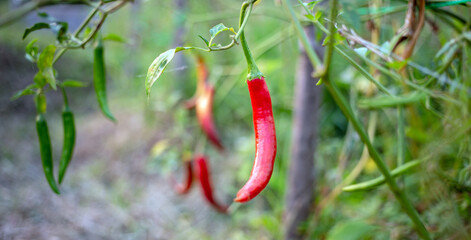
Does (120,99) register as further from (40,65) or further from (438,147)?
(438,147)

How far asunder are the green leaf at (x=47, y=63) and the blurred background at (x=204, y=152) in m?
0.12

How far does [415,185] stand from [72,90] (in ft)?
5.57

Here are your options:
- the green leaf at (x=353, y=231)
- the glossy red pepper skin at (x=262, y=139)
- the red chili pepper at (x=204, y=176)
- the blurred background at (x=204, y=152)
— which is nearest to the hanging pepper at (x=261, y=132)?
the glossy red pepper skin at (x=262, y=139)

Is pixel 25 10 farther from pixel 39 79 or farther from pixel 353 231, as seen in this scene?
pixel 353 231

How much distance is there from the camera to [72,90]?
74.1 inches

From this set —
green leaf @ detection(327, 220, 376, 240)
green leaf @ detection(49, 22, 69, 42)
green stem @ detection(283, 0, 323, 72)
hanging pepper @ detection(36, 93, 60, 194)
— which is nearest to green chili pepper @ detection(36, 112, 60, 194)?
hanging pepper @ detection(36, 93, 60, 194)

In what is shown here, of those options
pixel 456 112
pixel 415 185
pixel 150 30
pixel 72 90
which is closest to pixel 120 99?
pixel 72 90

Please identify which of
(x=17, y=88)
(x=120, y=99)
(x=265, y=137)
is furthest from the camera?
(x=120, y=99)

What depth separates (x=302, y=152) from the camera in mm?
794

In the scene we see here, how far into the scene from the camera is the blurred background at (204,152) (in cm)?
63

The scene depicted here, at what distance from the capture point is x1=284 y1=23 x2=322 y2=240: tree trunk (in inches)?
29.7

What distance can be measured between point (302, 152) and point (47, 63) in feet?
1.84

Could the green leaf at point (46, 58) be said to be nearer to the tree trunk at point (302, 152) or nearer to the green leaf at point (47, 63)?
the green leaf at point (47, 63)

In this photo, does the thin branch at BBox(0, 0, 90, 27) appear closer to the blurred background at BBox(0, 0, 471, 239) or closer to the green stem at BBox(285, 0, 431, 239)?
the blurred background at BBox(0, 0, 471, 239)
